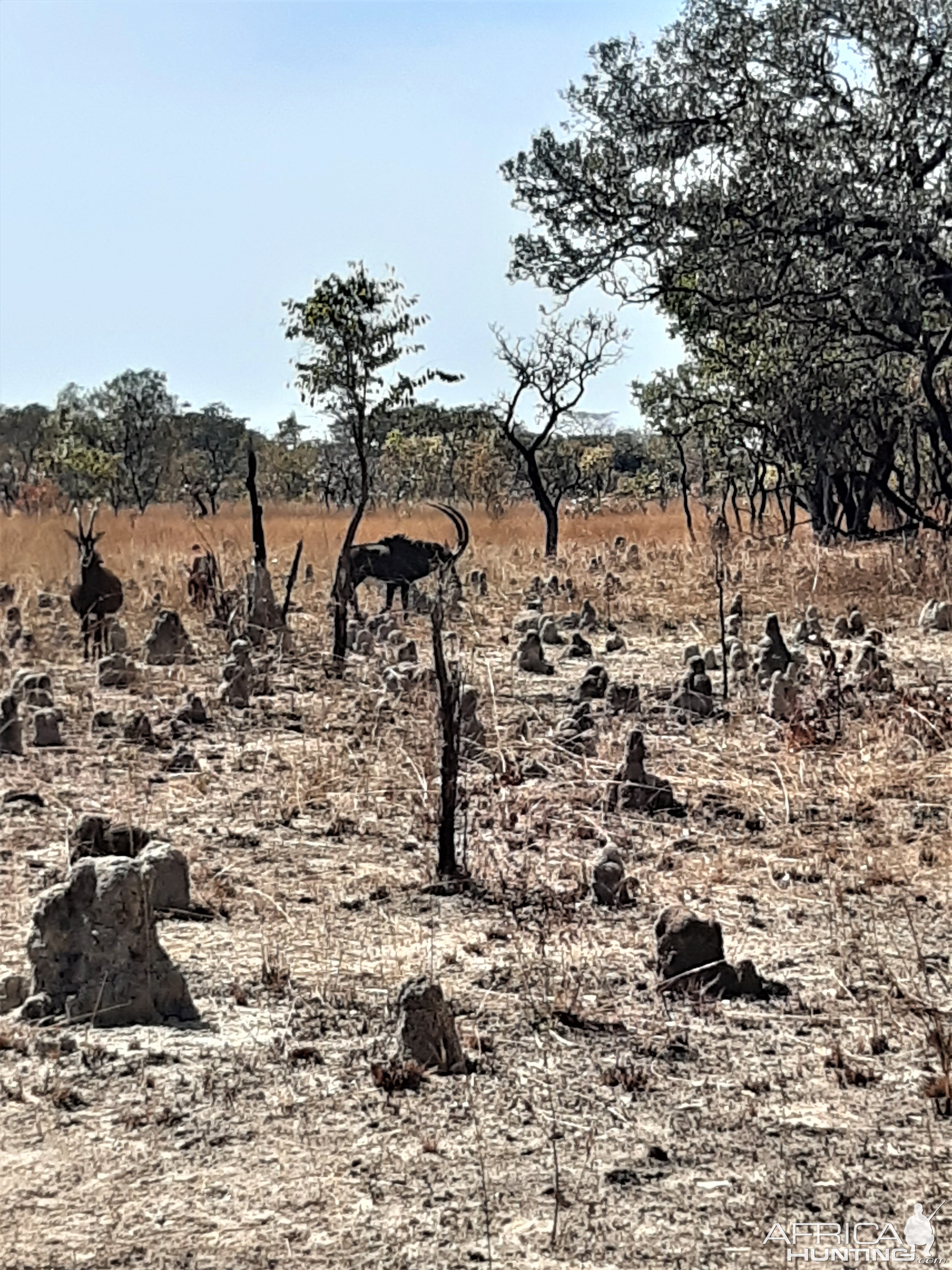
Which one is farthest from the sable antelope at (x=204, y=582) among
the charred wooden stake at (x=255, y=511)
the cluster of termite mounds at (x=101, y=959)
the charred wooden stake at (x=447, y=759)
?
the cluster of termite mounds at (x=101, y=959)

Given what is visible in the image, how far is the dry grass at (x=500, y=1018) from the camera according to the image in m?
2.76

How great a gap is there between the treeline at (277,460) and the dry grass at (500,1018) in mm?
16030

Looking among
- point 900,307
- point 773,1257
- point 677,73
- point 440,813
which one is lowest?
point 773,1257

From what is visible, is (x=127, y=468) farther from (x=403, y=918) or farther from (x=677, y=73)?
(x=403, y=918)

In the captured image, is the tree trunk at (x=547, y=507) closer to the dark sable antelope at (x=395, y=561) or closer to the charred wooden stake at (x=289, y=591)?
the dark sable antelope at (x=395, y=561)

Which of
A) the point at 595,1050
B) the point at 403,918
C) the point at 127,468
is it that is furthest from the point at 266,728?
the point at 127,468

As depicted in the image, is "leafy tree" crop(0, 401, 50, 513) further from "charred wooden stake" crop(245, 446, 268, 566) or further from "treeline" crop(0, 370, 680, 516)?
"charred wooden stake" crop(245, 446, 268, 566)

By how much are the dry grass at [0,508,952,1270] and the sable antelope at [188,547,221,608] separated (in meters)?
5.30

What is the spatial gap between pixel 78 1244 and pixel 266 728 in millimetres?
5357

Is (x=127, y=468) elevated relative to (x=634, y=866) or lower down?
elevated

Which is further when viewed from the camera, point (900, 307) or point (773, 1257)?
point (900, 307)

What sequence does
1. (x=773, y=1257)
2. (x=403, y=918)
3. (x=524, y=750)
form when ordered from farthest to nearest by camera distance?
(x=524, y=750)
(x=403, y=918)
(x=773, y=1257)

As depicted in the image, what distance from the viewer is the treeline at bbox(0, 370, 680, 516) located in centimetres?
3123

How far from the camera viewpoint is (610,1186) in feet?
9.36
